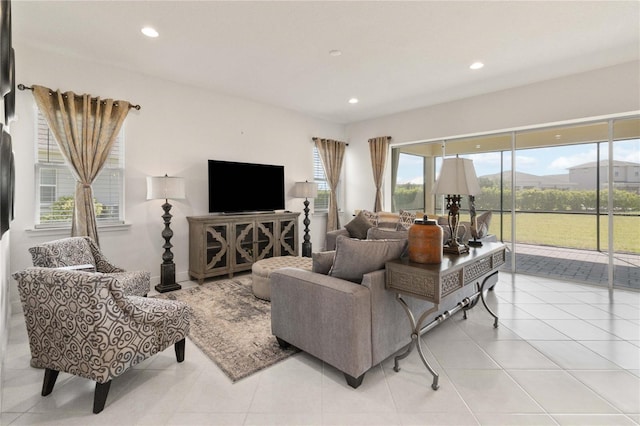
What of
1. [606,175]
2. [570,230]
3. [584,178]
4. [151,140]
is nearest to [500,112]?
[584,178]

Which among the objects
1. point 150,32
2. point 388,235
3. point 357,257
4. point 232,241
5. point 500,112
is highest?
Answer: point 150,32

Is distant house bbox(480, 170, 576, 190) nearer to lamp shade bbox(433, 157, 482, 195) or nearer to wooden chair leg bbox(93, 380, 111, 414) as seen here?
lamp shade bbox(433, 157, 482, 195)

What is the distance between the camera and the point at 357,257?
6.68ft

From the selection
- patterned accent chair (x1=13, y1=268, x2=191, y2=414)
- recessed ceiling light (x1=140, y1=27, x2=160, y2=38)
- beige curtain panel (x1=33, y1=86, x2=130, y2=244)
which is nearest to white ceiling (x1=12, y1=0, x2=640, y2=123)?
recessed ceiling light (x1=140, y1=27, x2=160, y2=38)

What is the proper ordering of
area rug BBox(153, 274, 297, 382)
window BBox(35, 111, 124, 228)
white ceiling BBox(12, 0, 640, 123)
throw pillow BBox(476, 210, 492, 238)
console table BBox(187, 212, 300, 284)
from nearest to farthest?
area rug BBox(153, 274, 297, 382), white ceiling BBox(12, 0, 640, 123), window BBox(35, 111, 124, 228), throw pillow BBox(476, 210, 492, 238), console table BBox(187, 212, 300, 284)

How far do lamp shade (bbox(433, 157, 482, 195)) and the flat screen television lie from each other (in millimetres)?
3063

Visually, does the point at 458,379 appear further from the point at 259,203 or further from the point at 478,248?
the point at 259,203

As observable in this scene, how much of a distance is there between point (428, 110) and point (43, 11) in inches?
204

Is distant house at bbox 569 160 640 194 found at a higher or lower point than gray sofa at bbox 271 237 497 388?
higher

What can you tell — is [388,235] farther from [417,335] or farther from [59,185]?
[59,185]

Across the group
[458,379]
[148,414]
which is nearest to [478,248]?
[458,379]

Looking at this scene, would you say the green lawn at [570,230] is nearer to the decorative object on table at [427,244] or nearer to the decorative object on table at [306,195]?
the decorative object on table at [306,195]

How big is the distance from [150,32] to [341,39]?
1881 millimetres

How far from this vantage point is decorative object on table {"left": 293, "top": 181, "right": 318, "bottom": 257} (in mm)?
5277
